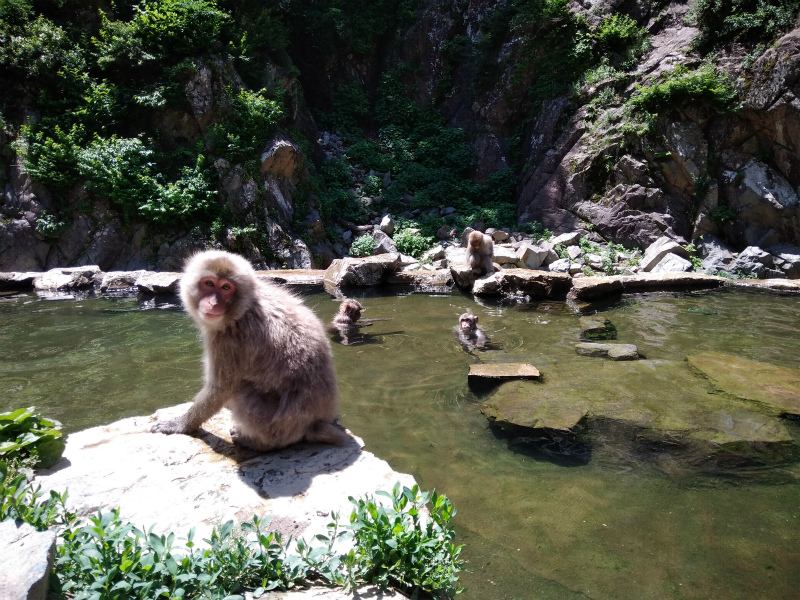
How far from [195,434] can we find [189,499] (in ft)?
2.46

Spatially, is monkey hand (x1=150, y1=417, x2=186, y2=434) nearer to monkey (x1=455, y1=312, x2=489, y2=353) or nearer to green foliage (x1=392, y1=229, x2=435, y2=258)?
monkey (x1=455, y1=312, x2=489, y2=353)

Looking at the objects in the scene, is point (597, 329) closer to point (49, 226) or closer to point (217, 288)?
point (217, 288)

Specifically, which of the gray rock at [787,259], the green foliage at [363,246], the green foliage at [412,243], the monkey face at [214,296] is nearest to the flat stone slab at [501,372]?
the monkey face at [214,296]

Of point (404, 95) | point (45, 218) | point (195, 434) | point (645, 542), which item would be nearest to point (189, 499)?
point (195, 434)

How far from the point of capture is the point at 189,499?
2361 mm

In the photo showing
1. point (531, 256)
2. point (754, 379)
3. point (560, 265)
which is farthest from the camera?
point (560, 265)

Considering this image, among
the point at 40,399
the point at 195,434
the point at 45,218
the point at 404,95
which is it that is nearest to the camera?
the point at 195,434

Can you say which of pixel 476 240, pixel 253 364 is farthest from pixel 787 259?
pixel 253 364

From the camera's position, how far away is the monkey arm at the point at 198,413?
112 inches

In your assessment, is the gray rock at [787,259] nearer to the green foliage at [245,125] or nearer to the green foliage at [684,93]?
the green foliage at [684,93]

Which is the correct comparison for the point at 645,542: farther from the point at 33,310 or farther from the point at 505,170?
the point at 505,170

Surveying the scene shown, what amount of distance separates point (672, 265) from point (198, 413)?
1107cm

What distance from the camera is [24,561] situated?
1.41 meters

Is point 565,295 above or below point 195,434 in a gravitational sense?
below
